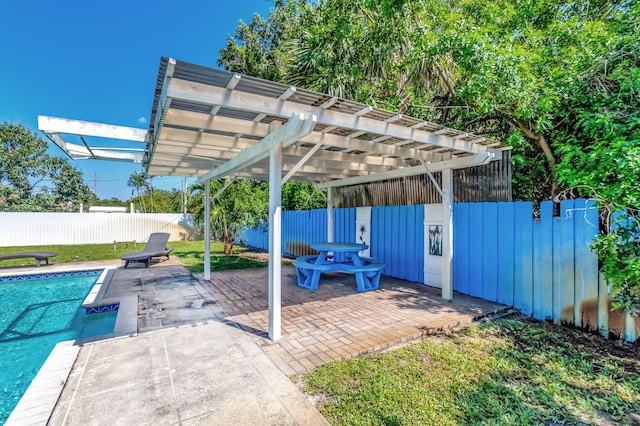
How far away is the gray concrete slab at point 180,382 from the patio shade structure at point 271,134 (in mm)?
763

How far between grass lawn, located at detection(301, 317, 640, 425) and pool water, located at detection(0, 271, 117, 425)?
133 inches

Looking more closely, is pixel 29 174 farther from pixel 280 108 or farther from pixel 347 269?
pixel 280 108

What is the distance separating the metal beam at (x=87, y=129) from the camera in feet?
11.3

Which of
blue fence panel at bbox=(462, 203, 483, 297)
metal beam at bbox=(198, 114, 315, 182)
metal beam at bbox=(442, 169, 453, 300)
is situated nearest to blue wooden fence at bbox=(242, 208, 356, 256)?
metal beam at bbox=(442, 169, 453, 300)

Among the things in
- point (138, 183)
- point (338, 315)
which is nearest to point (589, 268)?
point (338, 315)

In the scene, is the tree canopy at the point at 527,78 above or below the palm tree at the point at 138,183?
below

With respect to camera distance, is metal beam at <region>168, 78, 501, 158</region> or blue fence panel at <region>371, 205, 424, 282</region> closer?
metal beam at <region>168, 78, 501, 158</region>

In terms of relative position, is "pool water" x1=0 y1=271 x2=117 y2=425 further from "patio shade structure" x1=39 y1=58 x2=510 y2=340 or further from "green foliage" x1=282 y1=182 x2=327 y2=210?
"green foliage" x1=282 y1=182 x2=327 y2=210

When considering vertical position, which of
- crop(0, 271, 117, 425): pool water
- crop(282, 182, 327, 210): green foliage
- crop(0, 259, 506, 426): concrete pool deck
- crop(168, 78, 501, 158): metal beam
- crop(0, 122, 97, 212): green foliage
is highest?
crop(0, 122, 97, 212): green foliage

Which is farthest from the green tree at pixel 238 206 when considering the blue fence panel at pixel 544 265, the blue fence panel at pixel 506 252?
the blue fence panel at pixel 544 265

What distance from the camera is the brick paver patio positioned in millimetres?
3650

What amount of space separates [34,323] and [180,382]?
4.69 metres

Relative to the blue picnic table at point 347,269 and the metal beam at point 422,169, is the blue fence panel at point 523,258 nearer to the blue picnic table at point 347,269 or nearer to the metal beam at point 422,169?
the metal beam at point 422,169

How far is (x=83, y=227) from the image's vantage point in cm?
1747
